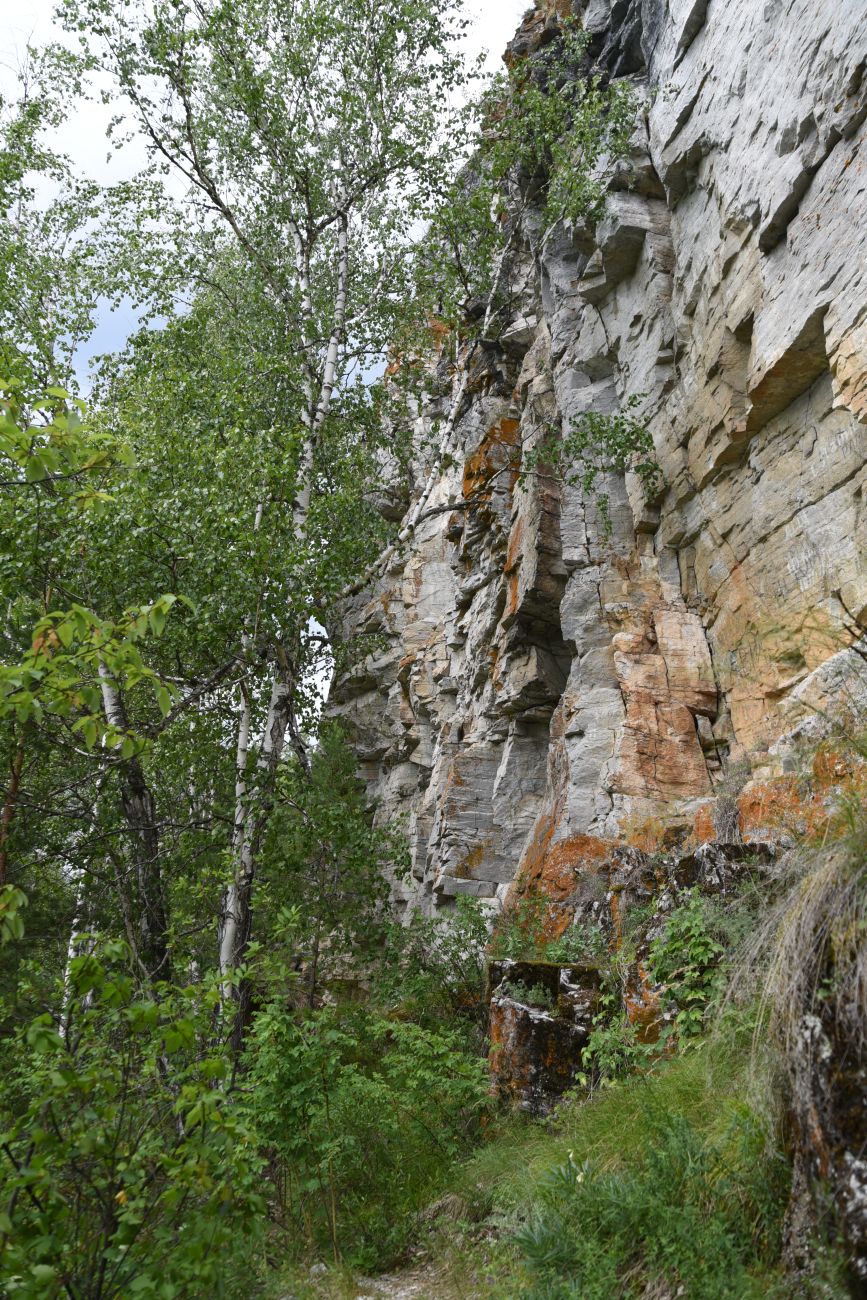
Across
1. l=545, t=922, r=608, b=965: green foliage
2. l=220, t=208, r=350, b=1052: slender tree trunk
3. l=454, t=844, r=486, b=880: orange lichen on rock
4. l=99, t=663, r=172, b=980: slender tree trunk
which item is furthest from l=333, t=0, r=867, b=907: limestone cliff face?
l=99, t=663, r=172, b=980: slender tree trunk

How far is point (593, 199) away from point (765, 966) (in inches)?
545

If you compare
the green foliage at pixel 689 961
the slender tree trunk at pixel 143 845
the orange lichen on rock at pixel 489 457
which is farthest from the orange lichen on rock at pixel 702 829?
the orange lichen on rock at pixel 489 457

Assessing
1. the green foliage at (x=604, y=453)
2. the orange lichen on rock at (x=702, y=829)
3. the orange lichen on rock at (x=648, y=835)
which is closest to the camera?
the orange lichen on rock at (x=702, y=829)

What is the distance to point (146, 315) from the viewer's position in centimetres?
1548

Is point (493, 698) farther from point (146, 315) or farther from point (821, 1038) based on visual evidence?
point (821, 1038)

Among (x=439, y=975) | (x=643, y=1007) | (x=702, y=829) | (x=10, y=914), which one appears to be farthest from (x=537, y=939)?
(x=10, y=914)

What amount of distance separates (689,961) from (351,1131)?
9.04 ft

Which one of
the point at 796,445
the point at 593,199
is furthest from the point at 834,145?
the point at 593,199

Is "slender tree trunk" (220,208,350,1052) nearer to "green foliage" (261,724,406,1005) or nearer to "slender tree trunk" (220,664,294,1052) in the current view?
"slender tree trunk" (220,664,294,1052)

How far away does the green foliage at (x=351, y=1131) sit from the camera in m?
5.92

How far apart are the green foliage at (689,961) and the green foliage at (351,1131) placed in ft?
5.64

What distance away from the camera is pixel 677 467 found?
524 inches

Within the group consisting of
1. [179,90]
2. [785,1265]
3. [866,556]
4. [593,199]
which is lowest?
[785,1265]

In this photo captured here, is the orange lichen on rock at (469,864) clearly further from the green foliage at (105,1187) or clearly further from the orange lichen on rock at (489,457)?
the green foliage at (105,1187)
